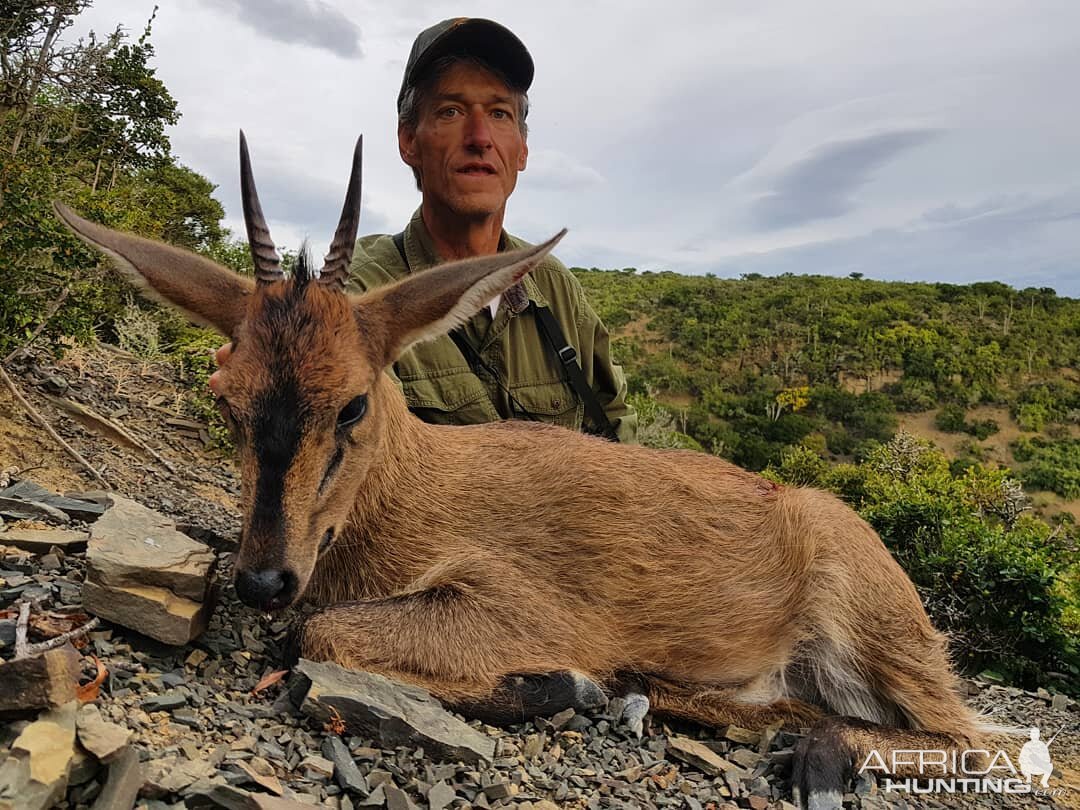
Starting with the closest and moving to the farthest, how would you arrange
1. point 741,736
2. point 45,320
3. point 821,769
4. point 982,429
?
point 821,769
point 741,736
point 45,320
point 982,429

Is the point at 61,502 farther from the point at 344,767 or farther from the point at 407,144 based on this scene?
the point at 407,144

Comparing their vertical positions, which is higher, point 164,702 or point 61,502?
point 61,502

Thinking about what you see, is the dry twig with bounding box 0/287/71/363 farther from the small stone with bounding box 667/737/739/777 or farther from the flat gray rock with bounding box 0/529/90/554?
the small stone with bounding box 667/737/739/777

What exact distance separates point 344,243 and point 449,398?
2.38 metres

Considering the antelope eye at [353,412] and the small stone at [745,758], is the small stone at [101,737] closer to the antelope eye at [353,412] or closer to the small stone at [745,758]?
the antelope eye at [353,412]

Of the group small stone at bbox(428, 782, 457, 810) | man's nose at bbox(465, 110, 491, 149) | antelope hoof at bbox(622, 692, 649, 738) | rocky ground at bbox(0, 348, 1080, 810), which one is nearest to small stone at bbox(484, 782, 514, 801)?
rocky ground at bbox(0, 348, 1080, 810)

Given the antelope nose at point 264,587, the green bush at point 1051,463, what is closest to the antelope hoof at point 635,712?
the antelope nose at point 264,587

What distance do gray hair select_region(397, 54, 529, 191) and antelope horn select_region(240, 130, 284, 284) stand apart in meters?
3.09

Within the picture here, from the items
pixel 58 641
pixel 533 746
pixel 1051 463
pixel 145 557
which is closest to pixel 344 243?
pixel 145 557

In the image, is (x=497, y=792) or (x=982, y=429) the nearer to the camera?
(x=497, y=792)

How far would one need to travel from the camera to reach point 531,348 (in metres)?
6.52

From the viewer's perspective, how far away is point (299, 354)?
3.32 meters

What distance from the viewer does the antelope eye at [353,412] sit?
3.44 m

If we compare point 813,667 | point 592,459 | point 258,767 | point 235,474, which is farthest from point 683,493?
point 235,474
